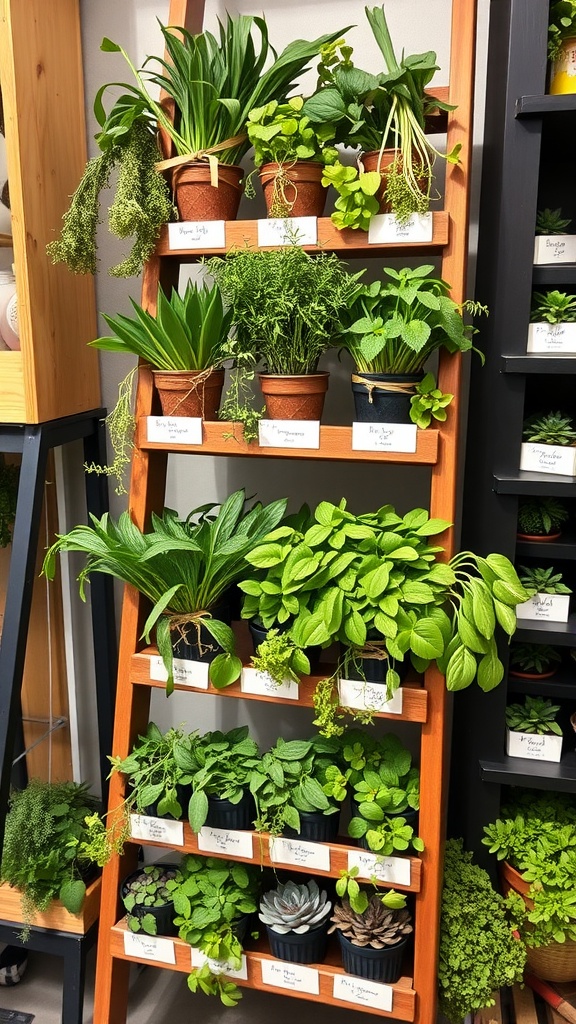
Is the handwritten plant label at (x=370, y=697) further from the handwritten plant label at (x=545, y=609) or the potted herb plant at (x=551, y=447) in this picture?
the potted herb plant at (x=551, y=447)

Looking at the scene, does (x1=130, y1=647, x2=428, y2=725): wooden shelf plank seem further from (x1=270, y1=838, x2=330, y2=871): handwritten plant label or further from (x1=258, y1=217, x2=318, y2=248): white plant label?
(x1=258, y1=217, x2=318, y2=248): white plant label

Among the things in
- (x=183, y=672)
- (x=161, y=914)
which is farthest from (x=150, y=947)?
(x=183, y=672)

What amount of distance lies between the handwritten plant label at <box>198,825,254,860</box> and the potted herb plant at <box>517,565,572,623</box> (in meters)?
0.72

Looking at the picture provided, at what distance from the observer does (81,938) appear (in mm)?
1712

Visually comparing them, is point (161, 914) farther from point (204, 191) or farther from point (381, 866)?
point (204, 191)

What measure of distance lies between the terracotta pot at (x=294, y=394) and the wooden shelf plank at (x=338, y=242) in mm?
236

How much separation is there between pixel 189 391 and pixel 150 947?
1159 millimetres

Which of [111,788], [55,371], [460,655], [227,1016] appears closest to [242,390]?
[55,371]

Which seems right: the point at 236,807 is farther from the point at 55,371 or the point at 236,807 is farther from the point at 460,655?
the point at 55,371

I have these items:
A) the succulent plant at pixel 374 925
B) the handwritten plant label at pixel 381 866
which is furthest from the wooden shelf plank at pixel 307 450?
the succulent plant at pixel 374 925

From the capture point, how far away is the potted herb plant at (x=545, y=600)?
1.53 metres

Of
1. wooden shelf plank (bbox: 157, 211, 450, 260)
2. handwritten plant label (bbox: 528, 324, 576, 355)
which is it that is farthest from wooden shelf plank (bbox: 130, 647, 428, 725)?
wooden shelf plank (bbox: 157, 211, 450, 260)

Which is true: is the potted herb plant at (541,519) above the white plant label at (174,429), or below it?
below

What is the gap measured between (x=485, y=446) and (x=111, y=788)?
1074mm
